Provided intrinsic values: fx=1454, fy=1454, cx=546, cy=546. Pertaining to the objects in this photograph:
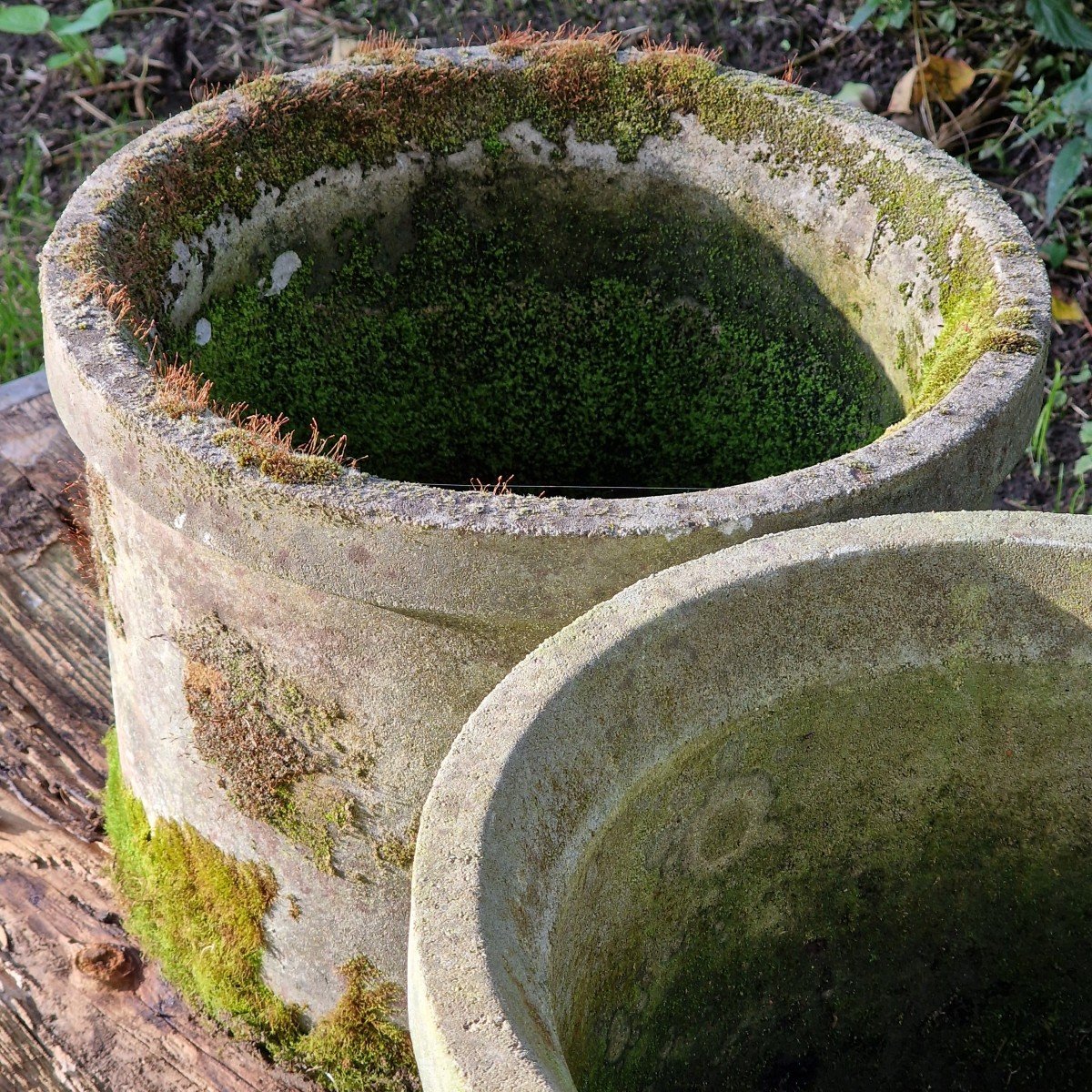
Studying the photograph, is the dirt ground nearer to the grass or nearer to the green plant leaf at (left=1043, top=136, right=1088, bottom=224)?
the grass

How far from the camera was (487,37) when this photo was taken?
15.2 feet

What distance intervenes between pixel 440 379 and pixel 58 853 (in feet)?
4.37

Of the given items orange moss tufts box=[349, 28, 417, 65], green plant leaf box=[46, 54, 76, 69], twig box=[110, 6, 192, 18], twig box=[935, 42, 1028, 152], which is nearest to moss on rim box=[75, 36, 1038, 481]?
orange moss tufts box=[349, 28, 417, 65]

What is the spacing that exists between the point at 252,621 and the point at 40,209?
3.41 m

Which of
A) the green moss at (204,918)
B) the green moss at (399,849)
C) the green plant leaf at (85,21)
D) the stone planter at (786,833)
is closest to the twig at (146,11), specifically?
the green plant leaf at (85,21)

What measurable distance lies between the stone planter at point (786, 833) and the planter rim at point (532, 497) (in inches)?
7.5

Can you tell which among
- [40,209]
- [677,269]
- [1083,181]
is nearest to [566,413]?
[677,269]

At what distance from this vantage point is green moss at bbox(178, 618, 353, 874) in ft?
7.42

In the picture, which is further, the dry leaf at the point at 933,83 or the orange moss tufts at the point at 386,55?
the dry leaf at the point at 933,83

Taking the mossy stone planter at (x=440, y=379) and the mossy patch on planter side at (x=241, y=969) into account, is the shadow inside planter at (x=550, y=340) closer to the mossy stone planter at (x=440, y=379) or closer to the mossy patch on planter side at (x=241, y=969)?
the mossy stone planter at (x=440, y=379)

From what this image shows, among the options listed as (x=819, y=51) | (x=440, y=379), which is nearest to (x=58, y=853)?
(x=440, y=379)

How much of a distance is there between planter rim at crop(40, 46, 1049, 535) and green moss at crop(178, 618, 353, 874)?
0.36 metres

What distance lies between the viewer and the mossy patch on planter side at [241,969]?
256 cm

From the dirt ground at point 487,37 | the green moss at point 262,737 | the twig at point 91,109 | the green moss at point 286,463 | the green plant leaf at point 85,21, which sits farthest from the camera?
the twig at point 91,109
